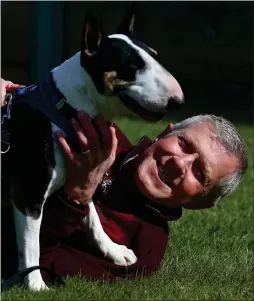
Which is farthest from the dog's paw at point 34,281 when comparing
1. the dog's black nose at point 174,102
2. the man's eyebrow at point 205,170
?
the man's eyebrow at point 205,170

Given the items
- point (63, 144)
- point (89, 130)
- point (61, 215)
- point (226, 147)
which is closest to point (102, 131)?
point (89, 130)

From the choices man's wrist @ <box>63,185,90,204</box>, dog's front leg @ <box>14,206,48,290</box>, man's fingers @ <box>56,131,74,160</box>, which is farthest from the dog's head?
dog's front leg @ <box>14,206,48,290</box>

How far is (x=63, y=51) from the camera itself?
856cm

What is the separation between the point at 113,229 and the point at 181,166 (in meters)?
0.42

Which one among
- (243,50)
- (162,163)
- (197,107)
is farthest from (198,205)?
(243,50)

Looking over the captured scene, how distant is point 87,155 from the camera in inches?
133

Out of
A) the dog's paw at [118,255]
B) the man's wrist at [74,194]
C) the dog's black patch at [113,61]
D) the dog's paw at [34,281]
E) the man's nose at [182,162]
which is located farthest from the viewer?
the man's nose at [182,162]

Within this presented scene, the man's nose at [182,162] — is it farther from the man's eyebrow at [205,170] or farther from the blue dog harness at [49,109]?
the blue dog harness at [49,109]

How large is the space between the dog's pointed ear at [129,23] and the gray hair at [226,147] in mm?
780

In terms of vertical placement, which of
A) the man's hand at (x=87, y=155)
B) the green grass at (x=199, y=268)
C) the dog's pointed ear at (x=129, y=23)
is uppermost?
the dog's pointed ear at (x=129, y=23)

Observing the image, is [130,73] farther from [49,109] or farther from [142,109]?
[49,109]

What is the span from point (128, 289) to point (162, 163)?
A: 2.19ft

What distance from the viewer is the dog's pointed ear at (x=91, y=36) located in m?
3.29

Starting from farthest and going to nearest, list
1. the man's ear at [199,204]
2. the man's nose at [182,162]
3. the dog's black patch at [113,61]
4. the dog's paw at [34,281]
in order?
the man's ear at [199,204] < the man's nose at [182,162] < the dog's paw at [34,281] < the dog's black patch at [113,61]
